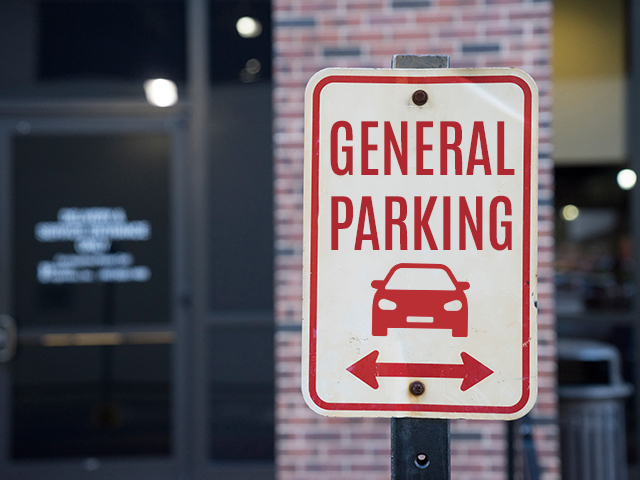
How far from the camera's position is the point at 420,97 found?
4.77 ft

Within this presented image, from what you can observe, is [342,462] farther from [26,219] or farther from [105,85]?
[105,85]

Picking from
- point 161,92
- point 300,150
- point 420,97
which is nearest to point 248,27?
point 161,92

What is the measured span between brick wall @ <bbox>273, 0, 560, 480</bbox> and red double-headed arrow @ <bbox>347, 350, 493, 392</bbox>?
2.26 meters

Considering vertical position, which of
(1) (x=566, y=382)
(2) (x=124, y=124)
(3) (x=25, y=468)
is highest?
(2) (x=124, y=124)

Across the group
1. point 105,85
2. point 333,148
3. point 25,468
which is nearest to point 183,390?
point 25,468

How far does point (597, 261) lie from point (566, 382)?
1301 mm

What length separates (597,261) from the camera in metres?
4.41

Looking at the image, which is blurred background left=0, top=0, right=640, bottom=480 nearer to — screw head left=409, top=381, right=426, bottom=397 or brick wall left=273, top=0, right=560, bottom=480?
brick wall left=273, top=0, right=560, bottom=480

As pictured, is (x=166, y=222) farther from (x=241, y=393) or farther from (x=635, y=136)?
(x=635, y=136)

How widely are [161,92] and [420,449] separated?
12.8 ft

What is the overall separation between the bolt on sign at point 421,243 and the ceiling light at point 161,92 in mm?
3399

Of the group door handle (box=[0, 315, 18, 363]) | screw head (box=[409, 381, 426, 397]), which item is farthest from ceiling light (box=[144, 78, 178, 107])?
screw head (box=[409, 381, 426, 397])

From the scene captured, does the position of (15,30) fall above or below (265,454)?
above

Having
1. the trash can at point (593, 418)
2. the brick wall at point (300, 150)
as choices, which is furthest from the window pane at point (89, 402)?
the trash can at point (593, 418)
